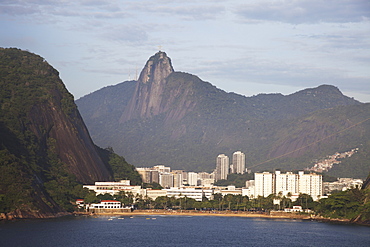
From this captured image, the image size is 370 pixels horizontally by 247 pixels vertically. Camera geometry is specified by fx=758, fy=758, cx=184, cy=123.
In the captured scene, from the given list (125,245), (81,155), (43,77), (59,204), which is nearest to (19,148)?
(59,204)

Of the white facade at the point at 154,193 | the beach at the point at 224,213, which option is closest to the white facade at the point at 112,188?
the white facade at the point at 154,193

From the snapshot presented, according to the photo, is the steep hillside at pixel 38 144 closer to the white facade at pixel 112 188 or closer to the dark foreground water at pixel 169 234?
the white facade at pixel 112 188

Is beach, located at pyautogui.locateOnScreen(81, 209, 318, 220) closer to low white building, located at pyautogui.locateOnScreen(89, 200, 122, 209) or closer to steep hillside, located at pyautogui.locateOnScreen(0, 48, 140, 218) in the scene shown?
low white building, located at pyautogui.locateOnScreen(89, 200, 122, 209)

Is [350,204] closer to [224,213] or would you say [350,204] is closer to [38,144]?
[224,213]

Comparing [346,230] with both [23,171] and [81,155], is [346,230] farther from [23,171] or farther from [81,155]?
[81,155]

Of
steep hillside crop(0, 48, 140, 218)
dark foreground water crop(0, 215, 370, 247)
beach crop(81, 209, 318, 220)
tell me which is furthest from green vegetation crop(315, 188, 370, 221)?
steep hillside crop(0, 48, 140, 218)
